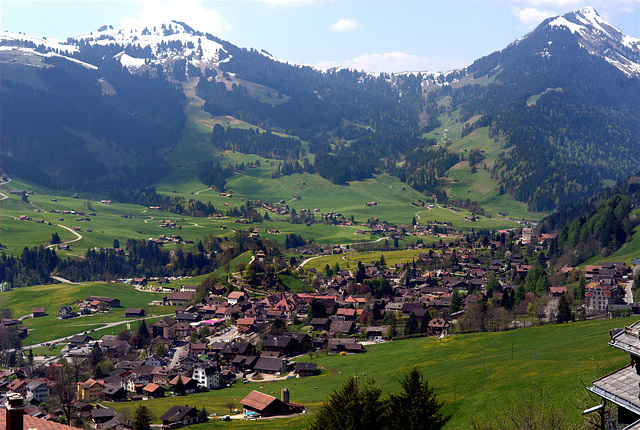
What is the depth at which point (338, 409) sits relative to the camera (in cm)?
3572

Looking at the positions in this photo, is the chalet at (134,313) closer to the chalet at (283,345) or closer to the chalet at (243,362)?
the chalet at (283,345)

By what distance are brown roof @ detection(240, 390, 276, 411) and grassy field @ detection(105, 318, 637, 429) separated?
3161 millimetres

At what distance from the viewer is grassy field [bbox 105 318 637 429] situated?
191ft

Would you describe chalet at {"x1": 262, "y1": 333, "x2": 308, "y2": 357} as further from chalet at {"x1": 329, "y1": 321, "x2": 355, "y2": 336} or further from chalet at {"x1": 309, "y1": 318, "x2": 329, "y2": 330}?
chalet at {"x1": 309, "y1": 318, "x2": 329, "y2": 330}

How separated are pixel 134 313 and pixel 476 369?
105 m

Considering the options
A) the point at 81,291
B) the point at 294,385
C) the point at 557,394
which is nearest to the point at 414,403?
the point at 557,394

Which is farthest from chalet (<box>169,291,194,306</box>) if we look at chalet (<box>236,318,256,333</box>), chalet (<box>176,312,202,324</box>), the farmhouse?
the farmhouse

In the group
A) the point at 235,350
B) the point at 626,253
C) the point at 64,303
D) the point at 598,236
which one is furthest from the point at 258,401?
the point at 598,236

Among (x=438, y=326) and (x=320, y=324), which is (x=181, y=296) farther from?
(x=438, y=326)

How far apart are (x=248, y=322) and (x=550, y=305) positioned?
63.0 metres

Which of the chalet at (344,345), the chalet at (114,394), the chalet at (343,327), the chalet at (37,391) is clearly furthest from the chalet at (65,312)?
the chalet at (344,345)

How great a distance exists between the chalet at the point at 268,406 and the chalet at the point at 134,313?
81.8 metres

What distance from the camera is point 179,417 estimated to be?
256 feet

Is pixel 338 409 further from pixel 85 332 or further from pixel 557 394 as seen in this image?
pixel 85 332
